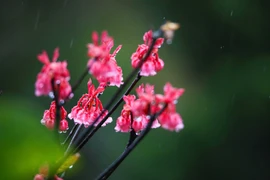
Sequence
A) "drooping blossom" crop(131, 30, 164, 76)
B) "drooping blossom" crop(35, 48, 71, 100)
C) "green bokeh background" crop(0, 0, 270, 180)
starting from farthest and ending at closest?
"green bokeh background" crop(0, 0, 270, 180) → "drooping blossom" crop(131, 30, 164, 76) → "drooping blossom" crop(35, 48, 71, 100)

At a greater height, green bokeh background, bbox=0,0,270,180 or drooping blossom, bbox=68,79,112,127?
drooping blossom, bbox=68,79,112,127

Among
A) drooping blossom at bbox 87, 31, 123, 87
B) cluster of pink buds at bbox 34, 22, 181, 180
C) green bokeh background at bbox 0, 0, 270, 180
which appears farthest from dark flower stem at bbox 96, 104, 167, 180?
green bokeh background at bbox 0, 0, 270, 180

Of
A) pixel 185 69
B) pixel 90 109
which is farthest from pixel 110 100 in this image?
pixel 185 69

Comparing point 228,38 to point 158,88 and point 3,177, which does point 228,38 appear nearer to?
point 158,88

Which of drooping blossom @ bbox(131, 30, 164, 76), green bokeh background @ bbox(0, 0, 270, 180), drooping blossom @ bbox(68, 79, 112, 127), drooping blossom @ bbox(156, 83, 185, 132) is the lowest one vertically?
green bokeh background @ bbox(0, 0, 270, 180)

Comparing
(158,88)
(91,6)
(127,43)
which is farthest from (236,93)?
(91,6)

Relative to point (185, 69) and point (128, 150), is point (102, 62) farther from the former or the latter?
point (185, 69)

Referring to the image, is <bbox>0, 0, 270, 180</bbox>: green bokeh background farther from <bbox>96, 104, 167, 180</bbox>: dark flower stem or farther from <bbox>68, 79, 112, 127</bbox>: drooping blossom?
<bbox>96, 104, 167, 180</bbox>: dark flower stem

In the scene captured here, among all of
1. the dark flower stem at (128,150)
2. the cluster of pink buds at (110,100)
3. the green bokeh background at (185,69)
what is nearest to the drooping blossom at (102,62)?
the cluster of pink buds at (110,100)
